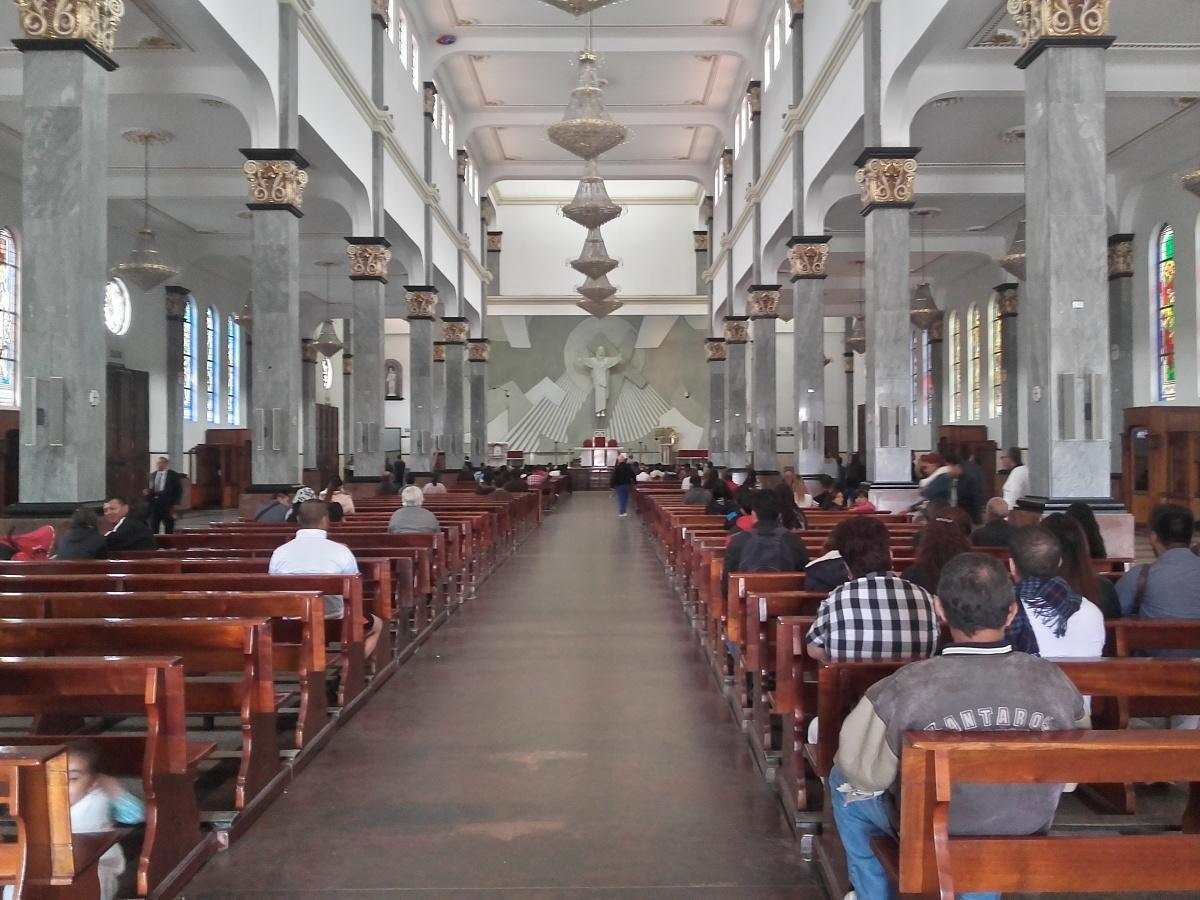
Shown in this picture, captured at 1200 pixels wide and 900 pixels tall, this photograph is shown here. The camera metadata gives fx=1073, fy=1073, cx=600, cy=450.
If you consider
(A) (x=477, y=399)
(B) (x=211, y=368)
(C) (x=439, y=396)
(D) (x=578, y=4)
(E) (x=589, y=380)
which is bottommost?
(C) (x=439, y=396)

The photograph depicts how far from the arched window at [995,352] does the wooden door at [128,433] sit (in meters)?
17.7

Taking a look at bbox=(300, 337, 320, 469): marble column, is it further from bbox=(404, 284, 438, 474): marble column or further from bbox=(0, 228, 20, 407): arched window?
bbox=(0, 228, 20, 407): arched window

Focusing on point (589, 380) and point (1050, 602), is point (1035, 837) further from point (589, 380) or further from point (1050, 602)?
point (589, 380)

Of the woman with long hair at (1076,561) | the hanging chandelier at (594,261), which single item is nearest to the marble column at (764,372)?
the hanging chandelier at (594,261)

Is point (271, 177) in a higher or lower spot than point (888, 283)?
higher

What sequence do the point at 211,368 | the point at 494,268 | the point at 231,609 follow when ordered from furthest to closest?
the point at 494,268 < the point at 211,368 < the point at 231,609

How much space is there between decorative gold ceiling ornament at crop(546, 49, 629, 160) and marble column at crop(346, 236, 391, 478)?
3272 millimetres

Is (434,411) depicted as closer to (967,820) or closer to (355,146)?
(355,146)

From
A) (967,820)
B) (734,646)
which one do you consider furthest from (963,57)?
(967,820)

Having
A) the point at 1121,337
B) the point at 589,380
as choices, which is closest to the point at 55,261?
the point at 1121,337

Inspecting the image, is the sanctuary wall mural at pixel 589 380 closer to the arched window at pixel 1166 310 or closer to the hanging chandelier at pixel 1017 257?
the arched window at pixel 1166 310

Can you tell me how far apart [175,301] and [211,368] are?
9.69 feet

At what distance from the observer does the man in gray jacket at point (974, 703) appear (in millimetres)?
2613

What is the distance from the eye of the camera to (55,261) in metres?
7.69
